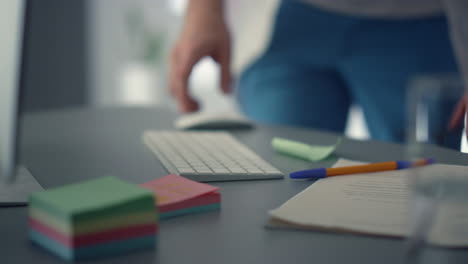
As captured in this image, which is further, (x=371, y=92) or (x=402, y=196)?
(x=371, y=92)

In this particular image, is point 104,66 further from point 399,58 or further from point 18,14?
point 18,14

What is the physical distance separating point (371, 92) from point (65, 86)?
7.93 feet

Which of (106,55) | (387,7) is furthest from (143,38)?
(387,7)

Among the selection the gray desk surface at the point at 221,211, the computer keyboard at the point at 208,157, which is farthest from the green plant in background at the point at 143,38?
the computer keyboard at the point at 208,157

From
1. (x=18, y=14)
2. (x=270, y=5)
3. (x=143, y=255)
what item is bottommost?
(x=143, y=255)

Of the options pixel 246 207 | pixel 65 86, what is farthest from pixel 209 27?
pixel 65 86

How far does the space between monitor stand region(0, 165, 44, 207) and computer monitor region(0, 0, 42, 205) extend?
9 cm

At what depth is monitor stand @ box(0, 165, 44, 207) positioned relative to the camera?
0.51m

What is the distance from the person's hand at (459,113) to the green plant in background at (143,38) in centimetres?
345

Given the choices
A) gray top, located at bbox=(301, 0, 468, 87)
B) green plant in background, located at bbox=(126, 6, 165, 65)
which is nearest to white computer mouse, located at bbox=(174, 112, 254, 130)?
gray top, located at bbox=(301, 0, 468, 87)

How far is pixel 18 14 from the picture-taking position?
0.40 metres

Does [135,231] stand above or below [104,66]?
below

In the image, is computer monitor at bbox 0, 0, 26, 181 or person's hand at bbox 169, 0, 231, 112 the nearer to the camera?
computer monitor at bbox 0, 0, 26, 181

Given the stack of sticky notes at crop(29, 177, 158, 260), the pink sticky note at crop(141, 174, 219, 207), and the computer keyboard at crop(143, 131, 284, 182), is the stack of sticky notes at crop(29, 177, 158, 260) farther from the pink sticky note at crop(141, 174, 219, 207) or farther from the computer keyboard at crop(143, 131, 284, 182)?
the computer keyboard at crop(143, 131, 284, 182)
